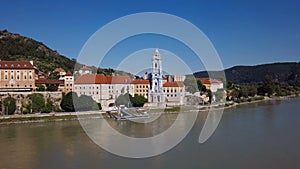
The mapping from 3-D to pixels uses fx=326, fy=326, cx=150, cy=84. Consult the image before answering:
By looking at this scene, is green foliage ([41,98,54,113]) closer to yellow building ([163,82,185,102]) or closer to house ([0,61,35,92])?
house ([0,61,35,92])

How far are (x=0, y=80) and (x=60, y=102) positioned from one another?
2.39 meters

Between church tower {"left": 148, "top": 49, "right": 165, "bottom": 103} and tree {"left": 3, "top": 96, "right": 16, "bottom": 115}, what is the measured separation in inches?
239

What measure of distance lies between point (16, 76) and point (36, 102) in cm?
187

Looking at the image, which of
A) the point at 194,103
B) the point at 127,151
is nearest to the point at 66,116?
the point at 127,151

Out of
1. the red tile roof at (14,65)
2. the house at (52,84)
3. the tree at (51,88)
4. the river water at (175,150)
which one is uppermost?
the red tile roof at (14,65)

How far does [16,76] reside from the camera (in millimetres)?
12500

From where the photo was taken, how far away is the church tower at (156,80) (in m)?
15.0

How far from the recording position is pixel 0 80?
12.2 m

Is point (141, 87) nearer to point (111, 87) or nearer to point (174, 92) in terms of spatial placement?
point (174, 92)

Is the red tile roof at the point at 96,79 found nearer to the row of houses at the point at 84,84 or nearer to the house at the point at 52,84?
the row of houses at the point at 84,84

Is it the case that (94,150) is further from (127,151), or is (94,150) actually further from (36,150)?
(36,150)

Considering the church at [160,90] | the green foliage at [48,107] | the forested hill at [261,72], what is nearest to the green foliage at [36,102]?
the green foliage at [48,107]

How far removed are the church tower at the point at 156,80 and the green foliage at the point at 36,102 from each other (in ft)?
16.9

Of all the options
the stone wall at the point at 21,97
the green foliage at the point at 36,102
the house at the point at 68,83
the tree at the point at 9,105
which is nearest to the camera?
the tree at the point at 9,105
